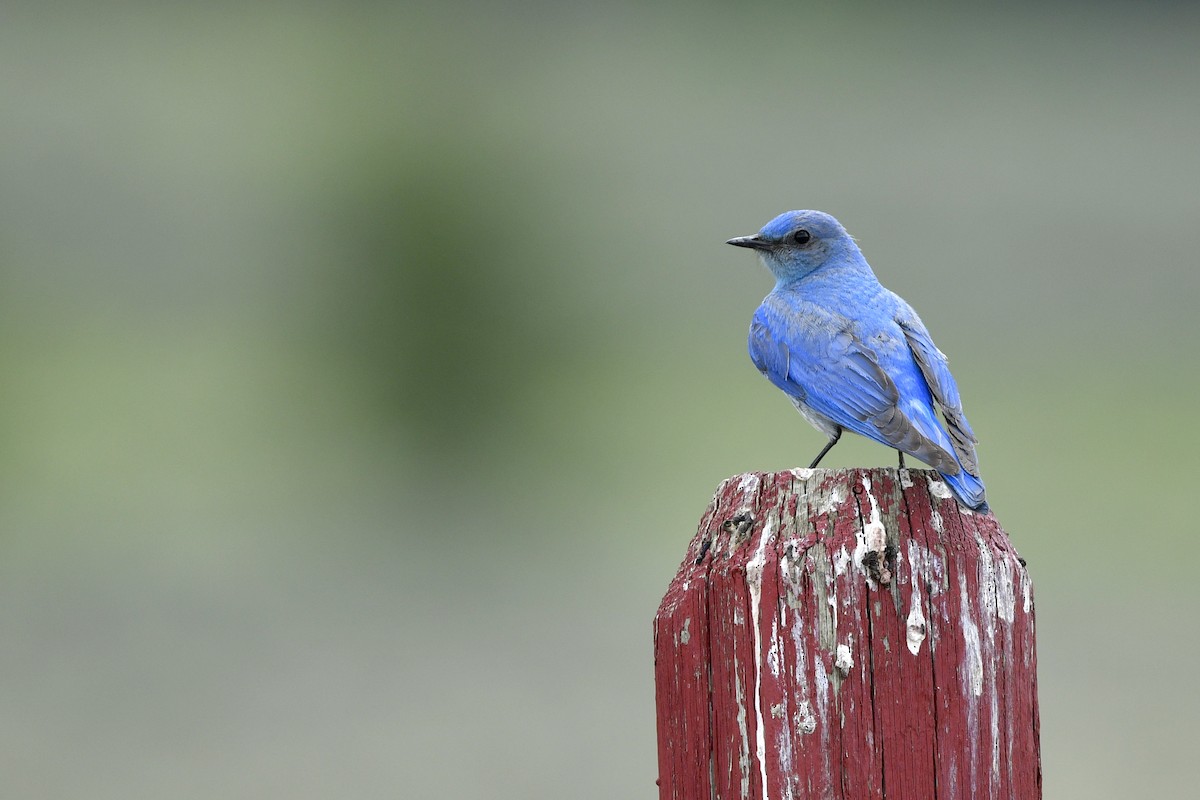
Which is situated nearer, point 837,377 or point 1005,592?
point 1005,592

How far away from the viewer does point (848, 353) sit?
455 centimetres

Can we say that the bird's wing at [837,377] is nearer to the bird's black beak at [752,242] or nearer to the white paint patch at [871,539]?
the bird's black beak at [752,242]

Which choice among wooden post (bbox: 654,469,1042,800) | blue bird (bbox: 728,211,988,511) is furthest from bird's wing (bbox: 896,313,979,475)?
wooden post (bbox: 654,469,1042,800)

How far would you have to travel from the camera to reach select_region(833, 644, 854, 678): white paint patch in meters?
2.55

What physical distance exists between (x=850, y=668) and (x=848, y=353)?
2.13 meters

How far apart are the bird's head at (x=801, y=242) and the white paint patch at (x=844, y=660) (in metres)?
2.98

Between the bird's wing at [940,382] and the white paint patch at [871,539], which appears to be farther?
the bird's wing at [940,382]

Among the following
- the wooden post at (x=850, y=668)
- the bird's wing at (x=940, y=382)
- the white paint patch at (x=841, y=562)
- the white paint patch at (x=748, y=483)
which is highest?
the bird's wing at (x=940, y=382)

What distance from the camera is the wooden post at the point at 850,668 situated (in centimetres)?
253

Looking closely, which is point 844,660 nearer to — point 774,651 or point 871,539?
point 774,651

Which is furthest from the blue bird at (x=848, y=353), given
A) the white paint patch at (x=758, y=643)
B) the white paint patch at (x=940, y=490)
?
the white paint patch at (x=758, y=643)

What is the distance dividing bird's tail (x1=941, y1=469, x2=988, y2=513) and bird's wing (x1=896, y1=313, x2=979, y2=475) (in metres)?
0.62

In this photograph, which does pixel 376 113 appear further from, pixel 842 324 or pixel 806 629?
pixel 806 629

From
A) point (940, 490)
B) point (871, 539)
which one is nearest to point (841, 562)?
point (871, 539)
